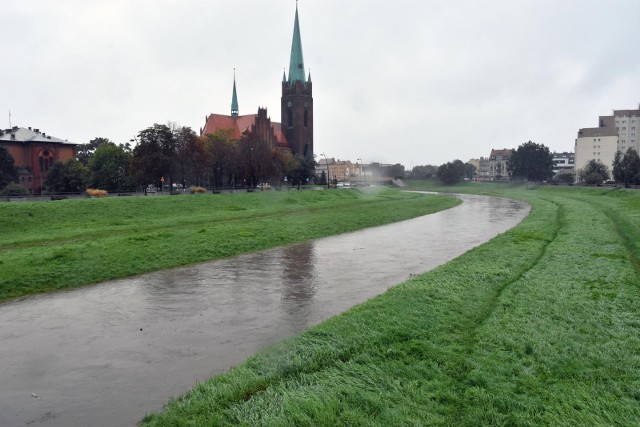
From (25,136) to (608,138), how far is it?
136135mm

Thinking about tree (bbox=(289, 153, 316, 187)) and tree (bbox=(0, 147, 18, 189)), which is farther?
tree (bbox=(289, 153, 316, 187))

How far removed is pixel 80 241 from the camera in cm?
1977

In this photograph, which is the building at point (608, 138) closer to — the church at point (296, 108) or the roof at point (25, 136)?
the church at point (296, 108)

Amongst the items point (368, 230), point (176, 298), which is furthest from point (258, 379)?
point (368, 230)

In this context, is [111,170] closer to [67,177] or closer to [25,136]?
[67,177]

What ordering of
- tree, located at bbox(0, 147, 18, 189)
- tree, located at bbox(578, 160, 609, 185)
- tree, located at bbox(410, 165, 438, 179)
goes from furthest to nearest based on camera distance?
tree, located at bbox(410, 165, 438, 179) < tree, located at bbox(578, 160, 609, 185) < tree, located at bbox(0, 147, 18, 189)

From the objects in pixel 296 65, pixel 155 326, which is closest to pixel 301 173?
pixel 296 65

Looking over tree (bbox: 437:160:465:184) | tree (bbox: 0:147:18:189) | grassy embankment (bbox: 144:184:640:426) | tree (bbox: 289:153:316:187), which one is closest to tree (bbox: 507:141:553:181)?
tree (bbox: 437:160:465:184)

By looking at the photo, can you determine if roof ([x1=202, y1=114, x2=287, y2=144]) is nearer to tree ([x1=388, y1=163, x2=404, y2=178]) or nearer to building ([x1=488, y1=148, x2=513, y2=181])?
tree ([x1=388, y1=163, x2=404, y2=178])

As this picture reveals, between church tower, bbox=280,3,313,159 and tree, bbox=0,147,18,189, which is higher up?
church tower, bbox=280,3,313,159

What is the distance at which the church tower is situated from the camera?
4254 inches

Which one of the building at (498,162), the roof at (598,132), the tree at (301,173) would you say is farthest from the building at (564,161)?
the tree at (301,173)

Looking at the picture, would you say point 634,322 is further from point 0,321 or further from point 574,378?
point 0,321

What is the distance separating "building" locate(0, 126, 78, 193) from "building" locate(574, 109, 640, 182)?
393 ft
